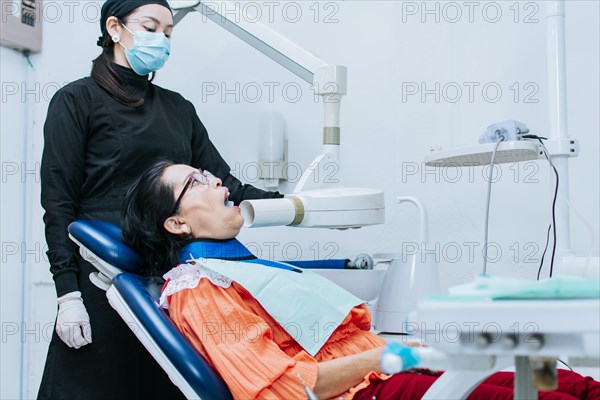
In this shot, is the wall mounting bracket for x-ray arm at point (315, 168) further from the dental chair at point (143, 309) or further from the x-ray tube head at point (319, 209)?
the dental chair at point (143, 309)

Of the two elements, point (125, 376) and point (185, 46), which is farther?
point (185, 46)

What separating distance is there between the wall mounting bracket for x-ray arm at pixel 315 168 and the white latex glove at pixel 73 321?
0.54m

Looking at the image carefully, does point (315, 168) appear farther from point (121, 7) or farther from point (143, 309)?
point (121, 7)

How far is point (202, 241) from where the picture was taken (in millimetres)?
1550

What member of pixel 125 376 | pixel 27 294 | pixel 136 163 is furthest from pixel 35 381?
pixel 136 163

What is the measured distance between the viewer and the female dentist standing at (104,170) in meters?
1.77

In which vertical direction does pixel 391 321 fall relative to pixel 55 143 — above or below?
below

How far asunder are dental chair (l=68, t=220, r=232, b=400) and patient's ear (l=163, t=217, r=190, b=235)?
98mm

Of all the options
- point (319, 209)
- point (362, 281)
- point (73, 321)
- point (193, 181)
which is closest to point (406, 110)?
point (362, 281)

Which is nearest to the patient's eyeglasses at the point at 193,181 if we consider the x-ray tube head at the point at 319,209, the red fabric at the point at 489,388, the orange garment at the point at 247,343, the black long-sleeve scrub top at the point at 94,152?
the x-ray tube head at the point at 319,209

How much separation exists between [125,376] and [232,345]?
71 cm

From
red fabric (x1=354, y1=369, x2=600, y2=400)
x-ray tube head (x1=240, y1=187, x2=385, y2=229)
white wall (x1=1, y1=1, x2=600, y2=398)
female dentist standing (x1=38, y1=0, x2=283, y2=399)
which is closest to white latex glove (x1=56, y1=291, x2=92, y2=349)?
female dentist standing (x1=38, y1=0, x2=283, y2=399)

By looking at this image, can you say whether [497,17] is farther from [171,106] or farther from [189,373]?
[189,373]

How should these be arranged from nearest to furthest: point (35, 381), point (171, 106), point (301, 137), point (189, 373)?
point (189, 373) → point (171, 106) → point (301, 137) → point (35, 381)
